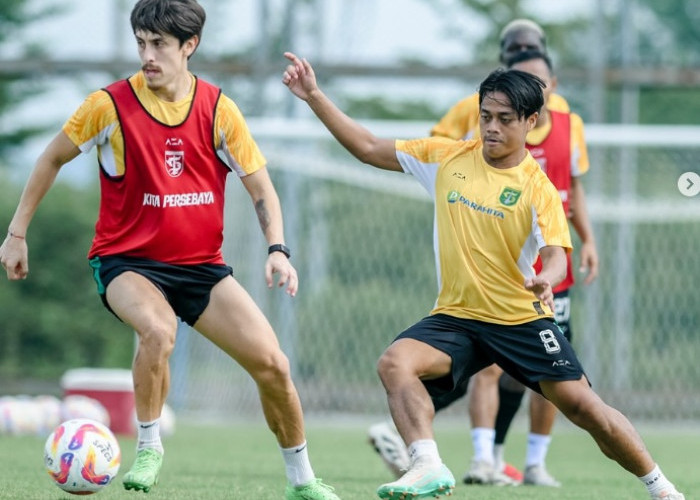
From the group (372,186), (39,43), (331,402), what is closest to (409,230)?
(372,186)

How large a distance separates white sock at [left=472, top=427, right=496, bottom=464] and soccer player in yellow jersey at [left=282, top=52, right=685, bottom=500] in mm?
1635

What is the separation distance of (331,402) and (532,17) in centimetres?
954

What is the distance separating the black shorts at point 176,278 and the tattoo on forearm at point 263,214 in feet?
0.90

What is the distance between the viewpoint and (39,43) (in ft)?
57.5

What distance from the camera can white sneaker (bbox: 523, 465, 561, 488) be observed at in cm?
731

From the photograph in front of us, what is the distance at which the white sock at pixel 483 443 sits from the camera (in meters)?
7.18

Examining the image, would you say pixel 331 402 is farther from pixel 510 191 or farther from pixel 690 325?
pixel 510 191

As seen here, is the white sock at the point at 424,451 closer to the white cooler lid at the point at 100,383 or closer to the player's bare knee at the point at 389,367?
the player's bare knee at the point at 389,367

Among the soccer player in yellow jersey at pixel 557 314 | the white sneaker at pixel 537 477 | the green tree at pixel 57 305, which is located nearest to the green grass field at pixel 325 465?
the white sneaker at pixel 537 477

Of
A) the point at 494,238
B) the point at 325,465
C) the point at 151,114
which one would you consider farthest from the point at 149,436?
the point at 325,465

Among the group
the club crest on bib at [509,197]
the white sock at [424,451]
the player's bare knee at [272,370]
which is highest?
the club crest on bib at [509,197]

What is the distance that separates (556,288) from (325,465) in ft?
6.73

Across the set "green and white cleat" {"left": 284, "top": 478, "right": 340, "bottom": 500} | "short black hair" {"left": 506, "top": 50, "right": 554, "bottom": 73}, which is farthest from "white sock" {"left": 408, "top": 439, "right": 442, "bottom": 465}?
"short black hair" {"left": 506, "top": 50, "right": 554, "bottom": 73}

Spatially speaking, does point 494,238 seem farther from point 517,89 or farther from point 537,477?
point 537,477
